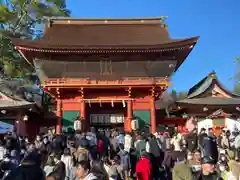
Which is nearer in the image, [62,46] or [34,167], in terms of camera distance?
[34,167]

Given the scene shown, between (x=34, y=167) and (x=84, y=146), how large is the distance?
16.7 feet

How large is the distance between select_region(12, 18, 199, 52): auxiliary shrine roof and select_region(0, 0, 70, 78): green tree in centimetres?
360

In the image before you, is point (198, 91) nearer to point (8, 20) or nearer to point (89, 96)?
point (89, 96)

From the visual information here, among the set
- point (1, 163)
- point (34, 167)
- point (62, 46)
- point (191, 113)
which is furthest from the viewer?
point (191, 113)

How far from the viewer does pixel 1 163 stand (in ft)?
31.1

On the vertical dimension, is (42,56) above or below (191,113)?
above

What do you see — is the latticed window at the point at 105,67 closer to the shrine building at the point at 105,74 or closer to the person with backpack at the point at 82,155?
the shrine building at the point at 105,74

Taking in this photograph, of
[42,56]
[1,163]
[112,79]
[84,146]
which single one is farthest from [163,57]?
[1,163]

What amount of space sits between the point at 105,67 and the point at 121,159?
1003 centimetres

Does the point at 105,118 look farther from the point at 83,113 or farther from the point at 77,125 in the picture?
the point at 77,125

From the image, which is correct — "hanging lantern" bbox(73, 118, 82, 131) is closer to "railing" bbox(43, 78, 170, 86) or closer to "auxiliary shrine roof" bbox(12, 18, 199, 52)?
"railing" bbox(43, 78, 170, 86)

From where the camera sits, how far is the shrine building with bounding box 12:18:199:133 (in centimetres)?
2016

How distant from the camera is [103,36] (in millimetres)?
23672

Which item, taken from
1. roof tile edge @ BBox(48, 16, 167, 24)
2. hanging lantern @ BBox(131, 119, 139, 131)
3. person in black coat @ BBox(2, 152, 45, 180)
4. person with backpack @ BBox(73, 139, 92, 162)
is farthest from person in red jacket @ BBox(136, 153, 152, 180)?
roof tile edge @ BBox(48, 16, 167, 24)
